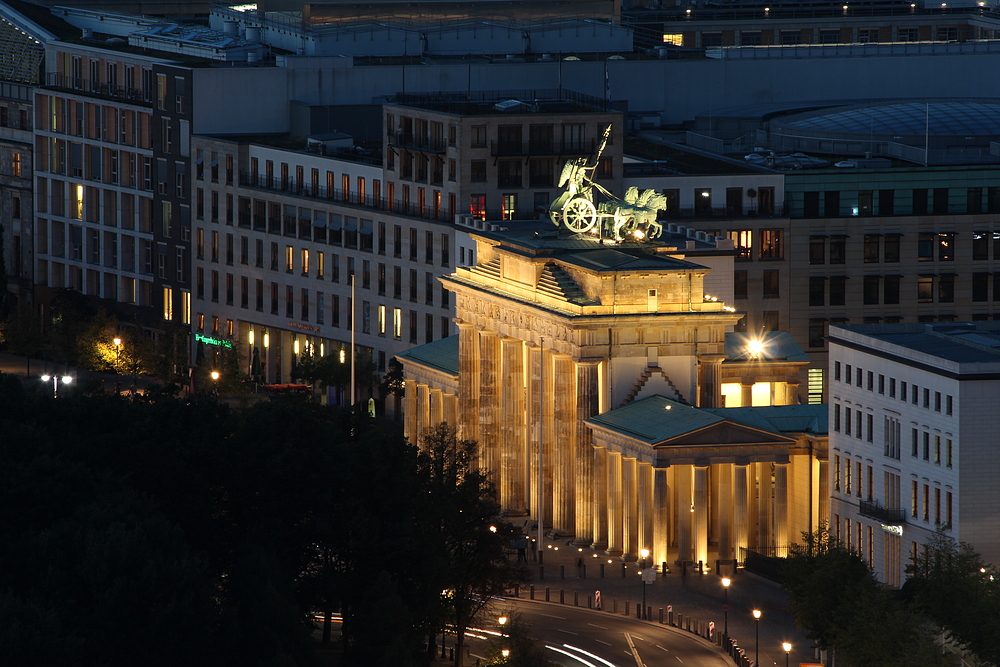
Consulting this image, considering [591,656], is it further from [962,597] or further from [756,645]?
[962,597]

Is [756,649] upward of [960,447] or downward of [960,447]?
downward

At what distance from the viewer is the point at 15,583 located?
177875 mm

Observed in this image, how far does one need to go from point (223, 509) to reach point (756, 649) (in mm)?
37197

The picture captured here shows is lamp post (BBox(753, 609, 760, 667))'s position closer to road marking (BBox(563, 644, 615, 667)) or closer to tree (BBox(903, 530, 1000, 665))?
road marking (BBox(563, 644, 615, 667))

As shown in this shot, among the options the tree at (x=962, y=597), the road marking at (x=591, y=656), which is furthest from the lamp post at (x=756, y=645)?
the tree at (x=962, y=597)

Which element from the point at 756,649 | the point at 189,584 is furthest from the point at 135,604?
the point at 756,649

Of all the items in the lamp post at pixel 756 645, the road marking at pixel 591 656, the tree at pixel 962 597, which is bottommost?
the road marking at pixel 591 656

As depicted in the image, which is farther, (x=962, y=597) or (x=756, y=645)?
(x=756, y=645)

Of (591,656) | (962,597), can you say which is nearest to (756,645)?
(591,656)

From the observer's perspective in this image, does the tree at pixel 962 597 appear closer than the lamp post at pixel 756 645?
Yes

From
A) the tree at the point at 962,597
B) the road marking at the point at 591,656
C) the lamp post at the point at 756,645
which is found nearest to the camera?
the tree at the point at 962,597

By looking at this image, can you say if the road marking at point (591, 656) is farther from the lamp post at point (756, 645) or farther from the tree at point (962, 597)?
the tree at point (962, 597)

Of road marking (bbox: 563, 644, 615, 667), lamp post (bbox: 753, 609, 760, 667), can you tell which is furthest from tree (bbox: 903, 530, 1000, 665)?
road marking (bbox: 563, 644, 615, 667)

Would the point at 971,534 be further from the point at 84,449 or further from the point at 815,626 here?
the point at 84,449
